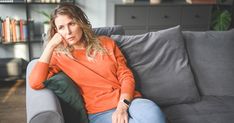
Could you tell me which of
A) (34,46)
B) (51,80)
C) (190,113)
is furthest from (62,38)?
(34,46)

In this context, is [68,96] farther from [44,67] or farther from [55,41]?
[55,41]

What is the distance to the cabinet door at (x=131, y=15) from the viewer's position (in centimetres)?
353

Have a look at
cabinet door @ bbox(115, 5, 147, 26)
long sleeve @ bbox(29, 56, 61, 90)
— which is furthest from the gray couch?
cabinet door @ bbox(115, 5, 147, 26)

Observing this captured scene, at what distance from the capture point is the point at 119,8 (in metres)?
3.51

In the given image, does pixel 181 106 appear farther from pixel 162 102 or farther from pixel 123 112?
pixel 123 112

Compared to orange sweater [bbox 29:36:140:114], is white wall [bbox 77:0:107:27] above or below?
above

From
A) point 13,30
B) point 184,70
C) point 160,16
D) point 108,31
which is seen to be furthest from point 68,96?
point 160,16

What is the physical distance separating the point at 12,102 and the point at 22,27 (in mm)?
952

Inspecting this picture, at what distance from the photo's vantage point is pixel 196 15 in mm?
3805

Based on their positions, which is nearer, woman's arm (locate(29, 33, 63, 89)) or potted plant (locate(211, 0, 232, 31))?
woman's arm (locate(29, 33, 63, 89))

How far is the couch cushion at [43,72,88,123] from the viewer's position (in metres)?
1.53

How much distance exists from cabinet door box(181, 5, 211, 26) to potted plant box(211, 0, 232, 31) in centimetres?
15

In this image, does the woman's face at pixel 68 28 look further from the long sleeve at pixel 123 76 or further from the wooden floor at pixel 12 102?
the wooden floor at pixel 12 102

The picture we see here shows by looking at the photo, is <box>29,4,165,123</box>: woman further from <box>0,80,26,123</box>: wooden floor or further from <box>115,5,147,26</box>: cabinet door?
<box>115,5,147,26</box>: cabinet door
